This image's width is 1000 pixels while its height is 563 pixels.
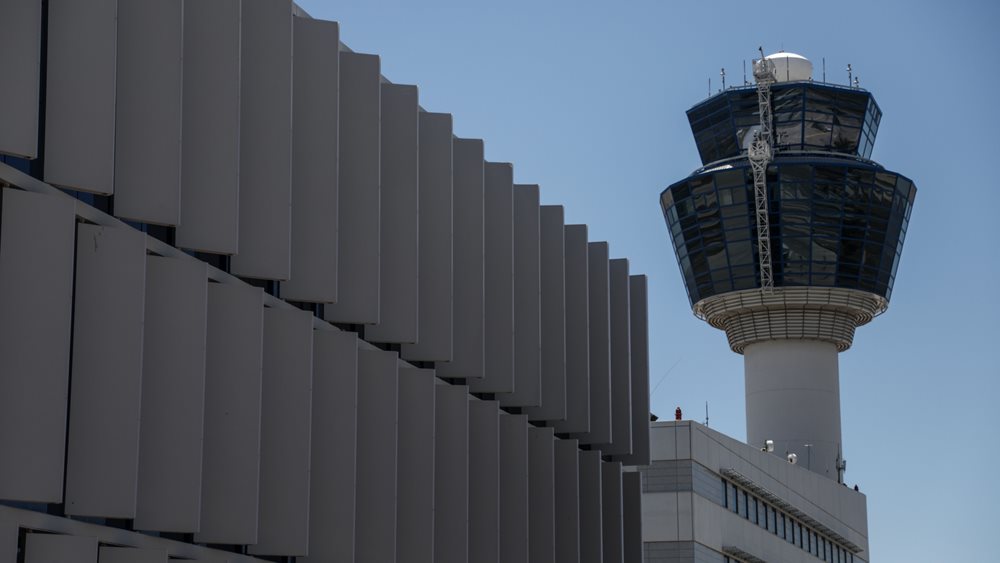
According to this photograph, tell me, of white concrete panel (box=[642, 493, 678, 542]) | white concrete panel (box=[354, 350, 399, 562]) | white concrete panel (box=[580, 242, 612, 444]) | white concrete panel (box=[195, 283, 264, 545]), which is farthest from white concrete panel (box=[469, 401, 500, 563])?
white concrete panel (box=[642, 493, 678, 542])

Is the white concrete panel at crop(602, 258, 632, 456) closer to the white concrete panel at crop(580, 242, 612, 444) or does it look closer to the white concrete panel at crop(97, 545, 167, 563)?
the white concrete panel at crop(580, 242, 612, 444)

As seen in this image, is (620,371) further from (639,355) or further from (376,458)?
(376,458)

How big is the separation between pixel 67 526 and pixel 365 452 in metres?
9.47

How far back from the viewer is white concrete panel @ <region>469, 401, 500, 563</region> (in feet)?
120

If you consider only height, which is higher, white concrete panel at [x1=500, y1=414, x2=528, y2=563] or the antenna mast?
the antenna mast

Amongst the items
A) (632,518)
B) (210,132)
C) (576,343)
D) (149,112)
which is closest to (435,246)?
(210,132)

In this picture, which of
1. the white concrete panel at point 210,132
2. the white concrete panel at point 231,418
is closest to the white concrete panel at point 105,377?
the white concrete panel at point 210,132

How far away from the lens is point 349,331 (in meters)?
31.5

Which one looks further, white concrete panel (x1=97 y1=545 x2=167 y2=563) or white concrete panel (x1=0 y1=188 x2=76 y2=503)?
white concrete panel (x1=97 y1=545 x2=167 y2=563)

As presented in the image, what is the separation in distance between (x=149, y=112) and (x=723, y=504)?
2014 inches

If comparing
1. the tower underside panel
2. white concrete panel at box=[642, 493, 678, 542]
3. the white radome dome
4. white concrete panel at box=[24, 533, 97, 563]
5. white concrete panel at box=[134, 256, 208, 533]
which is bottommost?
white concrete panel at box=[24, 533, 97, 563]

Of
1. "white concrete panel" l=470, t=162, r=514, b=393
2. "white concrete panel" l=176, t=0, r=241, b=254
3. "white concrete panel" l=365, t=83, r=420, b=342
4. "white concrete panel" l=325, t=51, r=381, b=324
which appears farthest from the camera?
"white concrete panel" l=470, t=162, r=514, b=393

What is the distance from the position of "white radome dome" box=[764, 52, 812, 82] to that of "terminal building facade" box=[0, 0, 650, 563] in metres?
70.5

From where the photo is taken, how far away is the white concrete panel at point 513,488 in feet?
126
